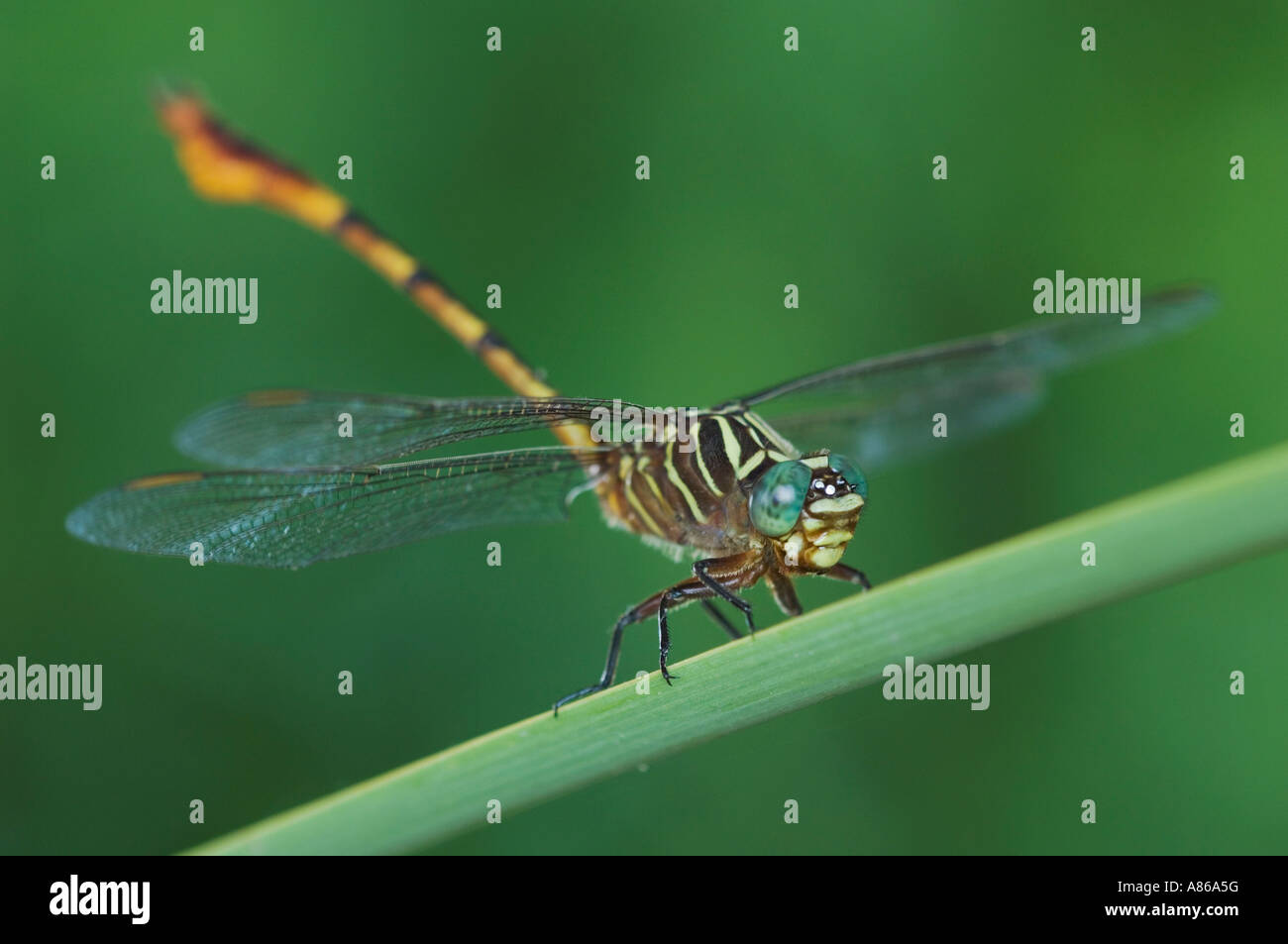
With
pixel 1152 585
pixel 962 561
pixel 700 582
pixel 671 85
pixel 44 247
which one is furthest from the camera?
pixel 671 85

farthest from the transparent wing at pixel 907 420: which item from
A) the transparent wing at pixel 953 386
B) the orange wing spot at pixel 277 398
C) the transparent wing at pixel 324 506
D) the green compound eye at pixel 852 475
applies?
the orange wing spot at pixel 277 398

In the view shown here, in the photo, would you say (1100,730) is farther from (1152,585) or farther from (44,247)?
(44,247)

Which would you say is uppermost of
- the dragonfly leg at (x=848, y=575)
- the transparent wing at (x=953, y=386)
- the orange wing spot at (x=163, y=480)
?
the transparent wing at (x=953, y=386)

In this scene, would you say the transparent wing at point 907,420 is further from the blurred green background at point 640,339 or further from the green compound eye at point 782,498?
the green compound eye at point 782,498

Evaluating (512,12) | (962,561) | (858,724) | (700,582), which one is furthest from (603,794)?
(512,12)

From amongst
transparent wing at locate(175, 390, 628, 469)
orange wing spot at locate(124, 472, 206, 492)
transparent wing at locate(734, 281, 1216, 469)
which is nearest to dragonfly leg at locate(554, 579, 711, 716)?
transparent wing at locate(175, 390, 628, 469)

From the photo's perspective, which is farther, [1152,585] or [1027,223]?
[1027,223]

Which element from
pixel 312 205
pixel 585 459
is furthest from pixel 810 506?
pixel 312 205
